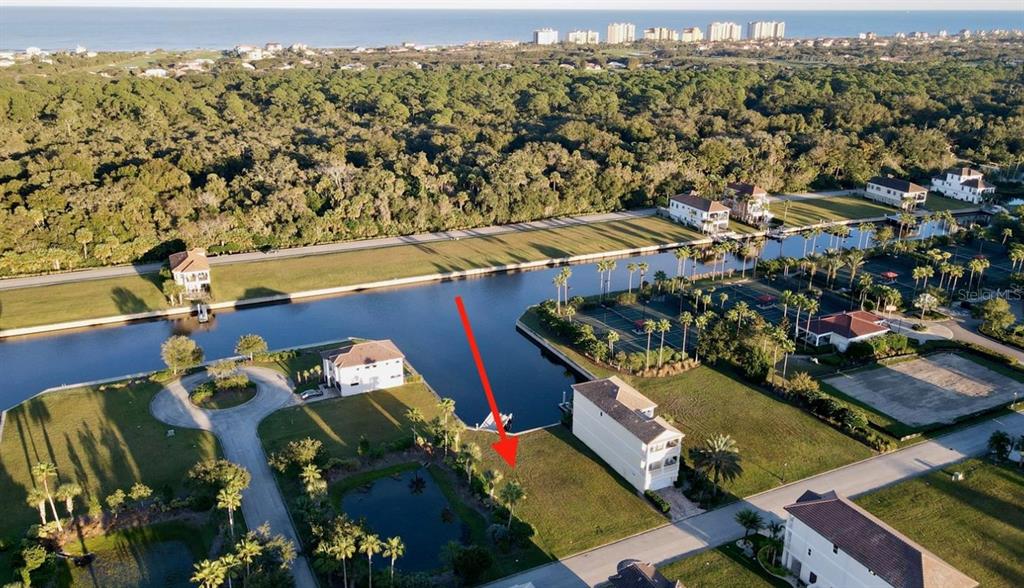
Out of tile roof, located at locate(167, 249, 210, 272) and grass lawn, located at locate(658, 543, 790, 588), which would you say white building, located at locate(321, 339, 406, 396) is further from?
grass lawn, located at locate(658, 543, 790, 588)

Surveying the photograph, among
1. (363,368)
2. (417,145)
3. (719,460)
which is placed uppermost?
(417,145)

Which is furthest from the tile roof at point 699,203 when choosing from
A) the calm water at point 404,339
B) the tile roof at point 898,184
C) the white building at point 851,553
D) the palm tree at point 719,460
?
the white building at point 851,553

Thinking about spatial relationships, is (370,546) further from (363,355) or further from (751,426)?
(751,426)

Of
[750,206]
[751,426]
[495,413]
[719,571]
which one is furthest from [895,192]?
[719,571]

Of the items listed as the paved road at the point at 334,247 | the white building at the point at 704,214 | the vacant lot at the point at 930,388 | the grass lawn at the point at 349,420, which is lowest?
the vacant lot at the point at 930,388

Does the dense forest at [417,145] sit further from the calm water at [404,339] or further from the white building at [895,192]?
the calm water at [404,339]

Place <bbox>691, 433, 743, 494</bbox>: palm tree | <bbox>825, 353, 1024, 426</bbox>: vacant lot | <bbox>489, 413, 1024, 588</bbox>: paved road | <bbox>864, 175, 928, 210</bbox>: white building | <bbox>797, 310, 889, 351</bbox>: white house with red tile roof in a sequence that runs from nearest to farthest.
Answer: <bbox>489, 413, 1024, 588</bbox>: paved road, <bbox>691, 433, 743, 494</bbox>: palm tree, <bbox>825, 353, 1024, 426</bbox>: vacant lot, <bbox>797, 310, 889, 351</bbox>: white house with red tile roof, <bbox>864, 175, 928, 210</bbox>: white building

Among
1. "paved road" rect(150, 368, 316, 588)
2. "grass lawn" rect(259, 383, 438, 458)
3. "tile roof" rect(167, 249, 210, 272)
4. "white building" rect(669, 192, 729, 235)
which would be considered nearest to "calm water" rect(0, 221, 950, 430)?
"grass lawn" rect(259, 383, 438, 458)
